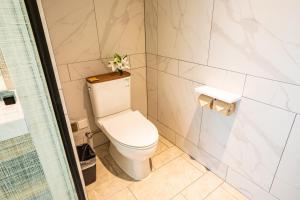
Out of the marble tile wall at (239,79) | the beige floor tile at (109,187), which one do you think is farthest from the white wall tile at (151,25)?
the beige floor tile at (109,187)

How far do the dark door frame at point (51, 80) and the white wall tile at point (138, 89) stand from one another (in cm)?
122

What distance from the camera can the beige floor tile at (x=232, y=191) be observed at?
1429 mm

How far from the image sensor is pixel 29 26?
1.96 ft

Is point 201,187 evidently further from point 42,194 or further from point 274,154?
point 42,194

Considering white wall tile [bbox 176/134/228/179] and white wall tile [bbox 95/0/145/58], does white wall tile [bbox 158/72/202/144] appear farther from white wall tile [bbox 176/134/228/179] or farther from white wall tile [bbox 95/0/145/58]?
white wall tile [bbox 95/0/145/58]

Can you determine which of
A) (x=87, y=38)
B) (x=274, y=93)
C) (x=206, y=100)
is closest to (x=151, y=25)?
(x=87, y=38)

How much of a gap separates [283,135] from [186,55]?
2.88ft

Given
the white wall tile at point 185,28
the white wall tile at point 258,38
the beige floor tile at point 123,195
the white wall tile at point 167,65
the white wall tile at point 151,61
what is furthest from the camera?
the white wall tile at point 151,61

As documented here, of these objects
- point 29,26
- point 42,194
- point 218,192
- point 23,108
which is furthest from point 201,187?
point 29,26

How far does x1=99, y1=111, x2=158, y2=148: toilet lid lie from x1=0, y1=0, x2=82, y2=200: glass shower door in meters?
0.56

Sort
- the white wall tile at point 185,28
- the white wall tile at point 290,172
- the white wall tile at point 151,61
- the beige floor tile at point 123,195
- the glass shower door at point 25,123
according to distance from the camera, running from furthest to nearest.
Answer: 1. the white wall tile at point 151,61
2. the beige floor tile at point 123,195
3. the white wall tile at point 185,28
4. the white wall tile at point 290,172
5. the glass shower door at point 25,123

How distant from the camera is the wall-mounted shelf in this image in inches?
48.3

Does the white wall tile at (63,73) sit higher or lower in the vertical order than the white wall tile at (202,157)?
higher

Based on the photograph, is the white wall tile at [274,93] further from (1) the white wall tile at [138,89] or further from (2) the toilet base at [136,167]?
(1) the white wall tile at [138,89]
